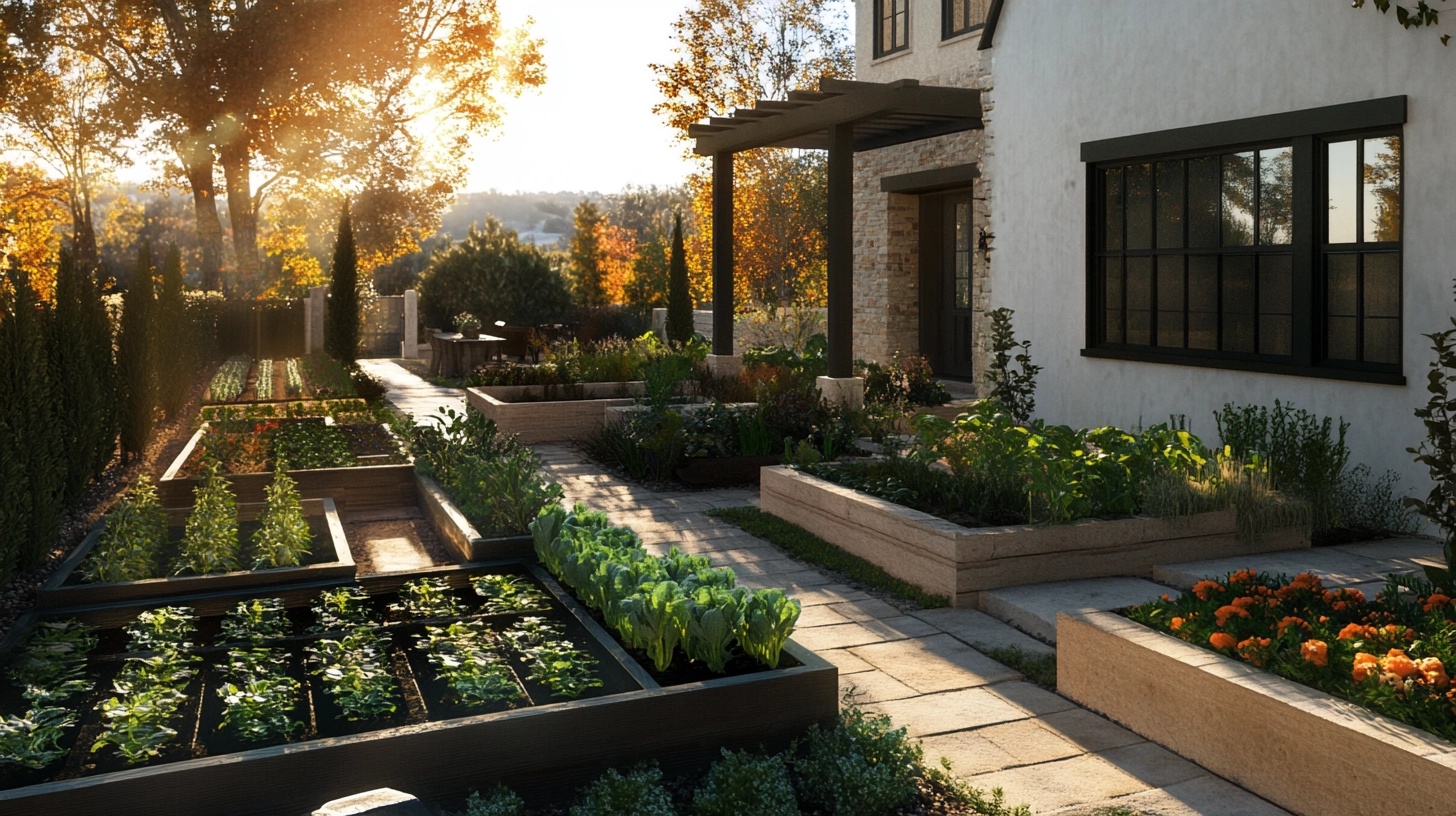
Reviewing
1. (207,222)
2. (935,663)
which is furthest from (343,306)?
(935,663)

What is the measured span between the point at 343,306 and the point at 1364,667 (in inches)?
659

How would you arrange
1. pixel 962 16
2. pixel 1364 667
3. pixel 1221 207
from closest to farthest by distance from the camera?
pixel 1364 667 < pixel 1221 207 < pixel 962 16

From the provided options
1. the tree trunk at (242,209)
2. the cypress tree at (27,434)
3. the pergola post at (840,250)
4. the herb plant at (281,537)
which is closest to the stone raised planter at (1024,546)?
the herb plant at (281,537)

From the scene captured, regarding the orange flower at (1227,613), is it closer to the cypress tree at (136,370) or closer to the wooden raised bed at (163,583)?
the wooden raised bed at (163,583)

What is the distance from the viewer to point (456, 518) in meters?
6.90

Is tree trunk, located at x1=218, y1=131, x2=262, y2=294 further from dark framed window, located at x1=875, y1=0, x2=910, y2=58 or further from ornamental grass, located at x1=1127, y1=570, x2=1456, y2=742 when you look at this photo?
ornamental grass, located at x1=1127, y1=570, x2=1456, y2=742

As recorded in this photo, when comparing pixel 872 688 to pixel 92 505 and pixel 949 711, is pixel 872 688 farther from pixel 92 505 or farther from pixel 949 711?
pixel 92 505

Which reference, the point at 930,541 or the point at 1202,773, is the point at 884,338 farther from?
the point at 1202,773

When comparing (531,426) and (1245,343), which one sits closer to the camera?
(1245,343)

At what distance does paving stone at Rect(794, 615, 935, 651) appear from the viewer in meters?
5.31

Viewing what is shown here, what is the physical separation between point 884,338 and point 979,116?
3.42 meters

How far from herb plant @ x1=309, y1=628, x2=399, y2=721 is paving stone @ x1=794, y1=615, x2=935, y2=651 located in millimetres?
1865

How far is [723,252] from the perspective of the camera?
14.3 m

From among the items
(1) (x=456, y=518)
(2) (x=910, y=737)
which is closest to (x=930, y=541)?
(2) (x=910, y=737)
